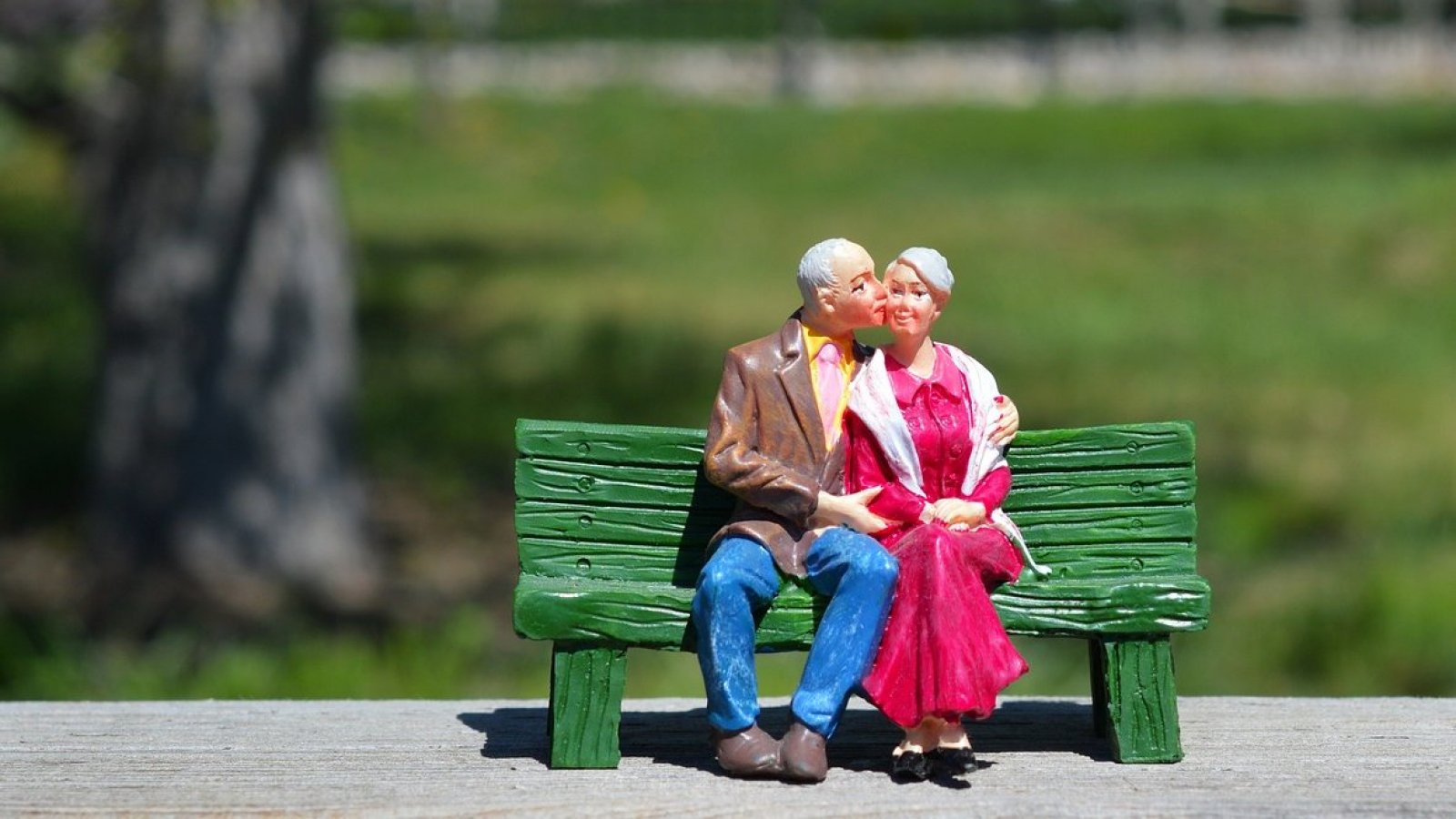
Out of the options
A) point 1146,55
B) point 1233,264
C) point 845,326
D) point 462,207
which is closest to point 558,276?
point 462,207

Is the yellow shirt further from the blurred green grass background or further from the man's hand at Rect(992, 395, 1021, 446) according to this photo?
the blurred green grass background

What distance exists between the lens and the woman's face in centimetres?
329

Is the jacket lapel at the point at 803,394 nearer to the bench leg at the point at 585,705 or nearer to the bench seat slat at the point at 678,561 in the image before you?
the bench seat slat at the point at 678,561

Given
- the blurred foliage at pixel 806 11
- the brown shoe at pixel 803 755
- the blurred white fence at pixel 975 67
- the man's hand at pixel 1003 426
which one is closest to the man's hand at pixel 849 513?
the man's hand at pixel 1003 426

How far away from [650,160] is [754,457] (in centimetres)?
1521

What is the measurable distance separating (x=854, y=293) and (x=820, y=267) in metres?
0.08

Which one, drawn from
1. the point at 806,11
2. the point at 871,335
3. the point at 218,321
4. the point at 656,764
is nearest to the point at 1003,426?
the point at 656,764

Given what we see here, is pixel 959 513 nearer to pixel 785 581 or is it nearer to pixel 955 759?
pixel 785 581

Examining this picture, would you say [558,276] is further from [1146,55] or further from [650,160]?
[1146,55]

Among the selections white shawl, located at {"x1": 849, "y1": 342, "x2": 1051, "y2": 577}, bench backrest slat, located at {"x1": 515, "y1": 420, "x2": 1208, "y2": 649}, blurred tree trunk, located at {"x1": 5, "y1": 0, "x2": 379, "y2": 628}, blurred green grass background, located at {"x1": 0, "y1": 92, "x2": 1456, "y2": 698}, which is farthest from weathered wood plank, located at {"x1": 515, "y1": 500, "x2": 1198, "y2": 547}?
blurred tree trunk, located at {"x1": 5, "y1": 0, "x2": 379, "y2": 628}

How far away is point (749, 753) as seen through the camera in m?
3.27

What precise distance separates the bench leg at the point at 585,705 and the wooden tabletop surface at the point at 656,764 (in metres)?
0.04

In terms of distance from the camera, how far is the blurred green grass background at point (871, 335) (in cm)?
719

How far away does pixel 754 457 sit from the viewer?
328cm
